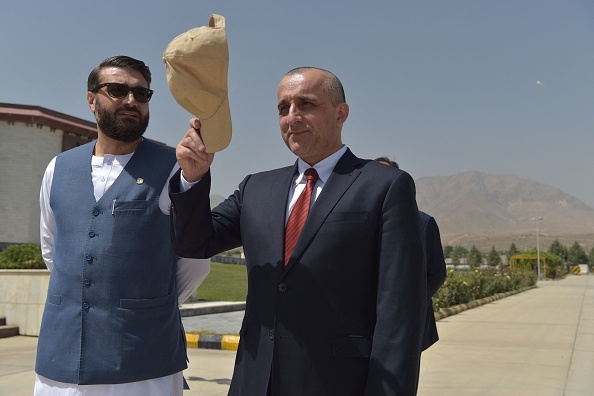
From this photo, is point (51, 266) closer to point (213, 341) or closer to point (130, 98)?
point (130, 98)

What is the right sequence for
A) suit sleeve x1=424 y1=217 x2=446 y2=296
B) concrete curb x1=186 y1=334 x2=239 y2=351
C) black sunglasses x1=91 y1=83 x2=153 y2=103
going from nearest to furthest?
black sunglasses x1=91 y1=83 x2=153 y2=103, suit sleeve x1=424 y1=217 x2=446 y2=296, concrete curb x1=186 y1=334 x2=239 y2=351

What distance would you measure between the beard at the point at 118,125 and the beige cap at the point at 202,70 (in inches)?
27.8

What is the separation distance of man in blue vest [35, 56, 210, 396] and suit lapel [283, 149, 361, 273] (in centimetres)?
63

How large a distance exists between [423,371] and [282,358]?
6.49 metres

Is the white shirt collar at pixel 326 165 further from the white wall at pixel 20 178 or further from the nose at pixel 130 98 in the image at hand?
the white wall at pixel 20 178

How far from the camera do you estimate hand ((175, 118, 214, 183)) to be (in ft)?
7.06

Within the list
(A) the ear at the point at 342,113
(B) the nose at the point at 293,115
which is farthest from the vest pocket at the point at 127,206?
(A) the ear at the point at 342,113

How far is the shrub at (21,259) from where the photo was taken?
12297mm

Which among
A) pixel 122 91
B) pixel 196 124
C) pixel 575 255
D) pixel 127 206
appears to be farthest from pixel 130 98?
pixel 575 255

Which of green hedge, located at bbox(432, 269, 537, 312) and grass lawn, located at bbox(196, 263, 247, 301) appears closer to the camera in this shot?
grass lawn, located at bbox(196, 263, 247, 301)

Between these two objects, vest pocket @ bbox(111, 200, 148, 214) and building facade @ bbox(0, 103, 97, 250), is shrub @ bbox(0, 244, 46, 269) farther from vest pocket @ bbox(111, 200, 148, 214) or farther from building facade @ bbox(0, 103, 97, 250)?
building facade @ bbox(0, 103, 97, 250)

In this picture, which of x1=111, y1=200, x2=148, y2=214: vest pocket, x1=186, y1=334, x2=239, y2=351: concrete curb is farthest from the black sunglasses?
x1=186, y1=334, x2=239, y2=351: concrete curb

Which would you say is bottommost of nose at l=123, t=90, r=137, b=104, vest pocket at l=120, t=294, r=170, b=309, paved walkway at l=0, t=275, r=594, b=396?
paved walkway at l=0, t=275, r=594, b=396

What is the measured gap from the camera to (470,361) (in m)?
9.03
